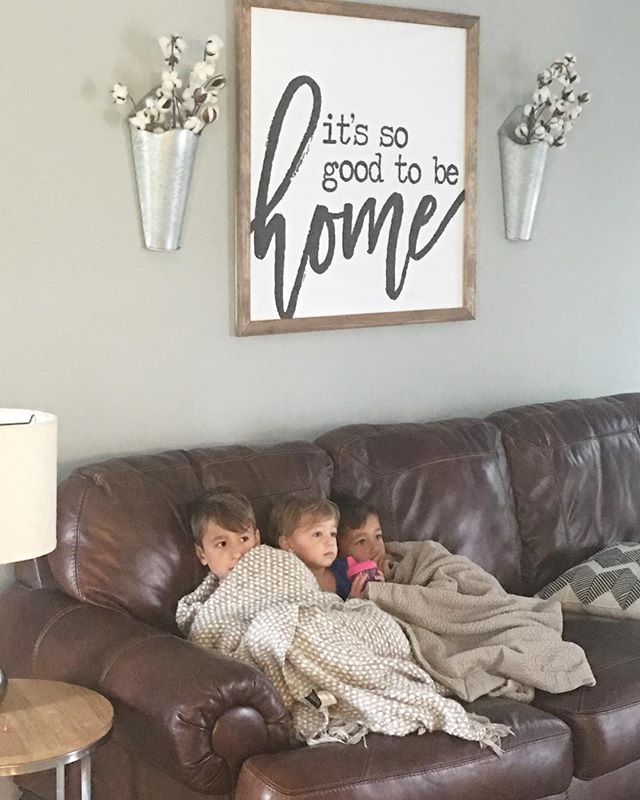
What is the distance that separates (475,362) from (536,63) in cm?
99

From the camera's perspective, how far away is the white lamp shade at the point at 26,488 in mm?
2297

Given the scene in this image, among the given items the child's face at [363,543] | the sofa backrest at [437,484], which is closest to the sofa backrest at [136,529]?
the child's face at [363,543]

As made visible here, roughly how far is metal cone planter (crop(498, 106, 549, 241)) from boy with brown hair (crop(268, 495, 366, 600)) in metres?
1.31

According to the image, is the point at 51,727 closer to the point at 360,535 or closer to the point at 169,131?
the point at 360,535

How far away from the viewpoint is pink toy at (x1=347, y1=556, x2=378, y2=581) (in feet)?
9.92

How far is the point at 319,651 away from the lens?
258 cm

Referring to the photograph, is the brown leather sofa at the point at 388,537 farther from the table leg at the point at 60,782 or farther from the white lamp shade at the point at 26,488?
the white lamp shade at the point at 26,488

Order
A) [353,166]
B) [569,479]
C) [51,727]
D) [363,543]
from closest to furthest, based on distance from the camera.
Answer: [51,727] < [363,543] < [353,166] < [569,479]

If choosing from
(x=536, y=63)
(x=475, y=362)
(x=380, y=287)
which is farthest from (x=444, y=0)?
(x=475, y=362)

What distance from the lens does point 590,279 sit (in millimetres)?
4145

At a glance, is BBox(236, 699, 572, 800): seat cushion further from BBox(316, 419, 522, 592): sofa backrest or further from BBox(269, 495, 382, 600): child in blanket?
BBox(316, 419, 522, 592): sofa backrest

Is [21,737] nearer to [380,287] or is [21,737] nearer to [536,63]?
[380,287]

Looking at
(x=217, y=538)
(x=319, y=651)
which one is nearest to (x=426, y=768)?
(x=319, y=651)

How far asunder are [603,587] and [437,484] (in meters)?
0.54
